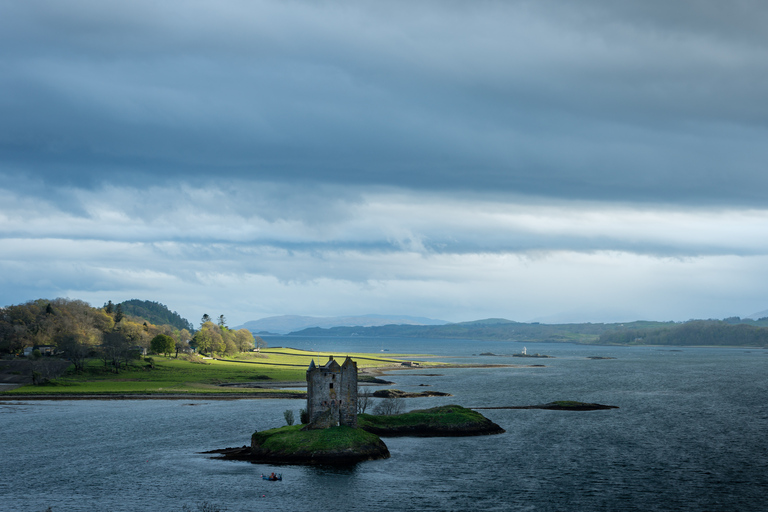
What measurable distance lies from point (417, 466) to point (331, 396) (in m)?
16.7

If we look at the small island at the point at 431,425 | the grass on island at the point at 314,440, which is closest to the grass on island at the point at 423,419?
the small island at the point at 431,425

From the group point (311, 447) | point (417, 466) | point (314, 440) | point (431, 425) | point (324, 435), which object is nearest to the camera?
point (417, 466)

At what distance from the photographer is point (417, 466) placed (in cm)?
8931

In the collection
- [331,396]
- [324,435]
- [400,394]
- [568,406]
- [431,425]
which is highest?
[331,396]

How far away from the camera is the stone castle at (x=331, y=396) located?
96500 millimetres

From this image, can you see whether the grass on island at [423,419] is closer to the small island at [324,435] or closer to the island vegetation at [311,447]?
the small island at [324,435]

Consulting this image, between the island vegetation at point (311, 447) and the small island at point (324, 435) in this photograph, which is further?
the small island at point (324, 435)

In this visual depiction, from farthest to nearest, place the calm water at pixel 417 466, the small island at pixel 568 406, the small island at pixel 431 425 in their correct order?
the small island at pixel 568 406 < the small island at pixel 431 425 < the calm water at pixel 417 466

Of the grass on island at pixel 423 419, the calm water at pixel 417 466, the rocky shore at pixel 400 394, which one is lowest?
the calm water at pixel 417 466

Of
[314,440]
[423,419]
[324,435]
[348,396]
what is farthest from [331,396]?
[423,419]

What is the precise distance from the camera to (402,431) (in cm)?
11506

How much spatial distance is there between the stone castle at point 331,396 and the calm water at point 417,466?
9.61 metres

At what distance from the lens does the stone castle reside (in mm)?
96500

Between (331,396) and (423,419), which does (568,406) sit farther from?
(331,396)
